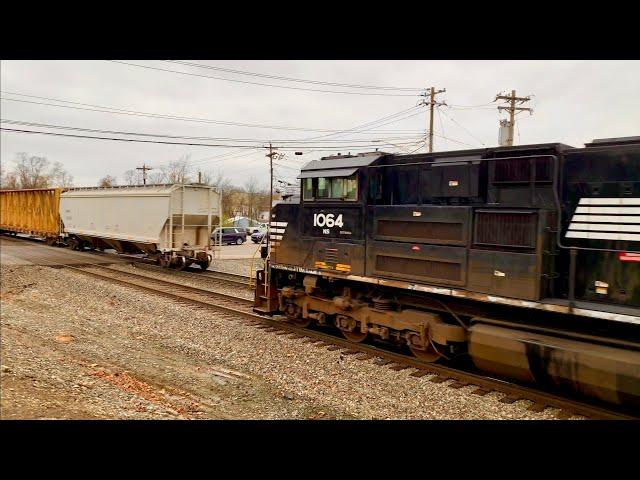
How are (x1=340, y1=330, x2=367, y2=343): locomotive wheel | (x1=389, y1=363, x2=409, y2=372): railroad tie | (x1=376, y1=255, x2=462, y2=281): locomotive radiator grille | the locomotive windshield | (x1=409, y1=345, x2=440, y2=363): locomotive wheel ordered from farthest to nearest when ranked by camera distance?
1. (x1=340, y1=330, x2=367, y2=343): locomotive wheel
2. the locomotive windshield
3. (x1=409, y1=345, x2=440, y2=363): locomotive wheel
4. (x1=389, y1=363, x2=409, y2=372): railroad tie
5. (x1=376, y1=255, x2=462, y2=281): locomotive radiator grille

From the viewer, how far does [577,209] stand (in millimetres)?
6945

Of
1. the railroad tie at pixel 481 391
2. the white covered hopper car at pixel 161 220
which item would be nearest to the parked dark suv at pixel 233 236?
the white covered hopper car at pixel 161 220

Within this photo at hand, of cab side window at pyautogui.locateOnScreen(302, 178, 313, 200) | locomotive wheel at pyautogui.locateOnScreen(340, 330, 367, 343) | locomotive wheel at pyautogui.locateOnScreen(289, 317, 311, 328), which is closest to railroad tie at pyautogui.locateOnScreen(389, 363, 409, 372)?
locomotive wheel at pyautogui.locateOnScreen(340, 330, 367, 343)

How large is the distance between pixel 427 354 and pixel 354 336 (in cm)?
176

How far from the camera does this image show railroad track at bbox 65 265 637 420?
21.5ft

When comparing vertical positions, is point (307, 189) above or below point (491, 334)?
above

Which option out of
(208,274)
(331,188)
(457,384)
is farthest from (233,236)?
(457,384)

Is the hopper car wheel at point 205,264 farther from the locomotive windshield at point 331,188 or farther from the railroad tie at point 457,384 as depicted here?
the railroad tie at point 457,384

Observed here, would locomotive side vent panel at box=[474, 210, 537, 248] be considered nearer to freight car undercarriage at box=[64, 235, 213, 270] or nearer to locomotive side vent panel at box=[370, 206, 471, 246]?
locomotive side vent panel at box=[370, 206, 471, 246]

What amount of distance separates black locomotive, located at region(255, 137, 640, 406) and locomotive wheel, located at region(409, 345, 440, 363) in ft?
0.07

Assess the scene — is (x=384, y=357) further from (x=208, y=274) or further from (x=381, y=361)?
(x=208, y=274)

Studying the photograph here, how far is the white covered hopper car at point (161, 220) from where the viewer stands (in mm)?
20906

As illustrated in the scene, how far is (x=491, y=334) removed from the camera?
23.9 feet

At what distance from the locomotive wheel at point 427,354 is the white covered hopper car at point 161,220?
1427cm
